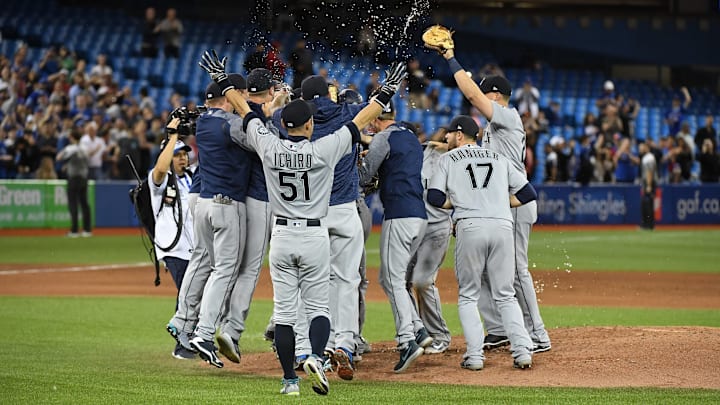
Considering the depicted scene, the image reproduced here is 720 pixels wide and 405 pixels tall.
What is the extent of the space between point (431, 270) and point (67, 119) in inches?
721

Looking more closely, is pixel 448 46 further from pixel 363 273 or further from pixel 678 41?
pixel 678 41

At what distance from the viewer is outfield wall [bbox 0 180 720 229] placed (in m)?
26.9

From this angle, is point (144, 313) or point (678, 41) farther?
point (678, 41)

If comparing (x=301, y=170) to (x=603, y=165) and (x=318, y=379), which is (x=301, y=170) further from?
(x=603, y=165)

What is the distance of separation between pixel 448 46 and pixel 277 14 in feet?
79.1

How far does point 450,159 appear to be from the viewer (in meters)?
9.62

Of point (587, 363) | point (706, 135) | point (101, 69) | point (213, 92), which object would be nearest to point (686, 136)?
point (706, 135)

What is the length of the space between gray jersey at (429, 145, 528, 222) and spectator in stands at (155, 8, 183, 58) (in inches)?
979

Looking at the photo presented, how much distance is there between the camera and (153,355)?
1074 centimetres

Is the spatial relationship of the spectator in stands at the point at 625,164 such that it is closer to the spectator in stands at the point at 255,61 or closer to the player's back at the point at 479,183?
the spectator in stands at the point at 255,61

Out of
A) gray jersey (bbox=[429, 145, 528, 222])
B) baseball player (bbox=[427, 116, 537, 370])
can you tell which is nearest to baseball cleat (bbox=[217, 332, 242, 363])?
baseball player (bbox=[427, 116, 537, 370])

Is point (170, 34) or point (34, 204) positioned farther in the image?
point (170, 34)

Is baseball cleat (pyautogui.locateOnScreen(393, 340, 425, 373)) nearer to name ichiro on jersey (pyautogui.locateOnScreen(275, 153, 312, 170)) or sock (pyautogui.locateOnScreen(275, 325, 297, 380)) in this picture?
sock (pyautogui.locateOnScreen(275, 325, 297, 380))

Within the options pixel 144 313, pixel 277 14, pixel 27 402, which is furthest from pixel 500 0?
pixel 27 402
